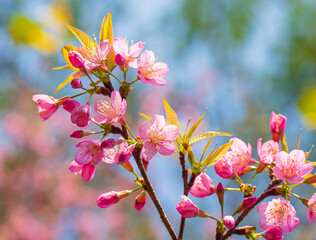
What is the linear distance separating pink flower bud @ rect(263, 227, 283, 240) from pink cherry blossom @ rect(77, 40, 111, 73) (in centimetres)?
40

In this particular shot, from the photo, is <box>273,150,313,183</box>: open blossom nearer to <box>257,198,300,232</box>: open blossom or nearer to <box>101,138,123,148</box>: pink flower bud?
<box>257,198,300,232</box>: open blossom

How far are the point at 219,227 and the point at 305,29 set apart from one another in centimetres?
451

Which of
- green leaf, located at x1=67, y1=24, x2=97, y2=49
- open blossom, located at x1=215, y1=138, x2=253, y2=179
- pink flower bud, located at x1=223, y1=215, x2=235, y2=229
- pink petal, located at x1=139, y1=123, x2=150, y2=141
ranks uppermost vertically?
green leaf, located at x1=67, y1=24, x2=97, y2=49

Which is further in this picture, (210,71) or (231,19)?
(210,71)

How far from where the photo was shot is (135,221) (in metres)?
4.63

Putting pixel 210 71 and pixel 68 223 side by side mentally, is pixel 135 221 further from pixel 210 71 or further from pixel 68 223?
pixel 210 71

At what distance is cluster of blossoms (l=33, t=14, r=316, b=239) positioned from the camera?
0.59 meters

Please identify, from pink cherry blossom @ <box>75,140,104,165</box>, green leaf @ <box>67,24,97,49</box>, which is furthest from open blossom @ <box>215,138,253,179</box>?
green leaf @ <box>67,24,97,49</box>

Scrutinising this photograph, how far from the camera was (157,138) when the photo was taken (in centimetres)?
60

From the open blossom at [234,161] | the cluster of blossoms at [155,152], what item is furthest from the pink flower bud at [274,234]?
the open blossom at [234,161]

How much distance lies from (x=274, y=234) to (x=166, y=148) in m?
0.23

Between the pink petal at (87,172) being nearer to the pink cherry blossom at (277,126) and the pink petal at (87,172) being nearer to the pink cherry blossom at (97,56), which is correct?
the pink cherry blossom at (97,56)

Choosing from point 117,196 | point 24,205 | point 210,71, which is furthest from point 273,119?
point 210,71

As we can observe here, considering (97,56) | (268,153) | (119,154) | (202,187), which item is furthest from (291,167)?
(97,56)
